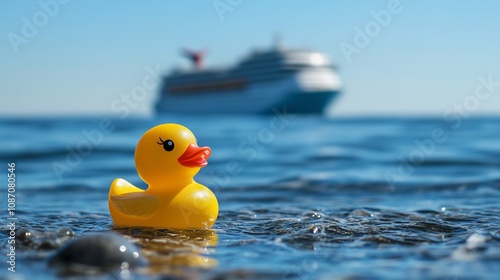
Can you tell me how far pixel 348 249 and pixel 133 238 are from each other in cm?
145

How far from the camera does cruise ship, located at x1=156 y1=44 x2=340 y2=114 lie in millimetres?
57281

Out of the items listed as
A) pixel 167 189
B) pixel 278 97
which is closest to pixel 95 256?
pixel 167 189

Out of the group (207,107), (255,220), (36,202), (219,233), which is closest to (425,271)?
(219,233)

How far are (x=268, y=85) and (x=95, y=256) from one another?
55.7m

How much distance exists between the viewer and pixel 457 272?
3.37 m

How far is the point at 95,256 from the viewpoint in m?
3.40

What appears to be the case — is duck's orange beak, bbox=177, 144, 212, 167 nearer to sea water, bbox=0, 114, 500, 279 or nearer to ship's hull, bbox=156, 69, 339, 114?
sea water, bbox=0, 114, 500, 279

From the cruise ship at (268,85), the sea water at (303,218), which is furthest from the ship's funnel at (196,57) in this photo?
the sea water at (303,218)

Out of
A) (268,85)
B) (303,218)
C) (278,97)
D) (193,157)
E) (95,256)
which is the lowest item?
(95,256)

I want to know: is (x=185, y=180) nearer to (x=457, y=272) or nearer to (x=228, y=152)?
(x=457, y=272)

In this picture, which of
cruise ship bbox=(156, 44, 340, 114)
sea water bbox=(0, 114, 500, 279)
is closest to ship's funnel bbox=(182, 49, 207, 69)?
cruise ship bbox=(156, 44, 340, 114)

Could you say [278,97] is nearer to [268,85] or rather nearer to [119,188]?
[268,85]

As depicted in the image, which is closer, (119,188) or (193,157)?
(193,157)

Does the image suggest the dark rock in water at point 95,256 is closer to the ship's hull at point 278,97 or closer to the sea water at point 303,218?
the sea water at point 303,218
